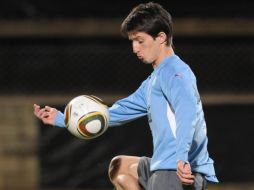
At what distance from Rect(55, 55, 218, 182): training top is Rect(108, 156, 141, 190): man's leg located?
0.44 m

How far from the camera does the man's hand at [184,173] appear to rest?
14.0 ft

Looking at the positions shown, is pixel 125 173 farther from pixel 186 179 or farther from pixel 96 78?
pixel 96 78

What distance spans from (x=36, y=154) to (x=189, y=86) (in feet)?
14.7

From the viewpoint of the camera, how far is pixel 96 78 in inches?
370

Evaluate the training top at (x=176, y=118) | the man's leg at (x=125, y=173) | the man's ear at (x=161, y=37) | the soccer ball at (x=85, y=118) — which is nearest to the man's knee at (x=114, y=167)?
the man's leg at (x=125, y=173)

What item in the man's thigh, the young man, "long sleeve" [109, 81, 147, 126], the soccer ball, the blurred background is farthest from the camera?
the blurred background

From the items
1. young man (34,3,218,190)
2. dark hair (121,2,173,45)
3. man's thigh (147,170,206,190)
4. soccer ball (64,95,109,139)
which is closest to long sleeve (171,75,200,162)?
young man (34,3,218,190)

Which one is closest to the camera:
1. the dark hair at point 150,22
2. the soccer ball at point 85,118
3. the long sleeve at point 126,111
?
the dark hair at point 150,22

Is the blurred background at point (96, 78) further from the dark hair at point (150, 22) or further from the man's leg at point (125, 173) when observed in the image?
the dark hair at point (150, 22)

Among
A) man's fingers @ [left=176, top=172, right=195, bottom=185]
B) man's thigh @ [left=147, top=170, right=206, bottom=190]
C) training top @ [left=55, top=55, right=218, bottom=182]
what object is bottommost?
man's thigh @ [left=147, top=170, right=206, bottom=190]

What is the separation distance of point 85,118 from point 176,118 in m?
0.66

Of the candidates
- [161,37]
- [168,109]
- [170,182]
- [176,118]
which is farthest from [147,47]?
[170,182]

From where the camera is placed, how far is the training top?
4.35 metres

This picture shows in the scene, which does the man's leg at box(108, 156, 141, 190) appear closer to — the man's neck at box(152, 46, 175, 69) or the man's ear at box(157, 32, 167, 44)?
the man's neck at box(152, 46, 175, 69)
